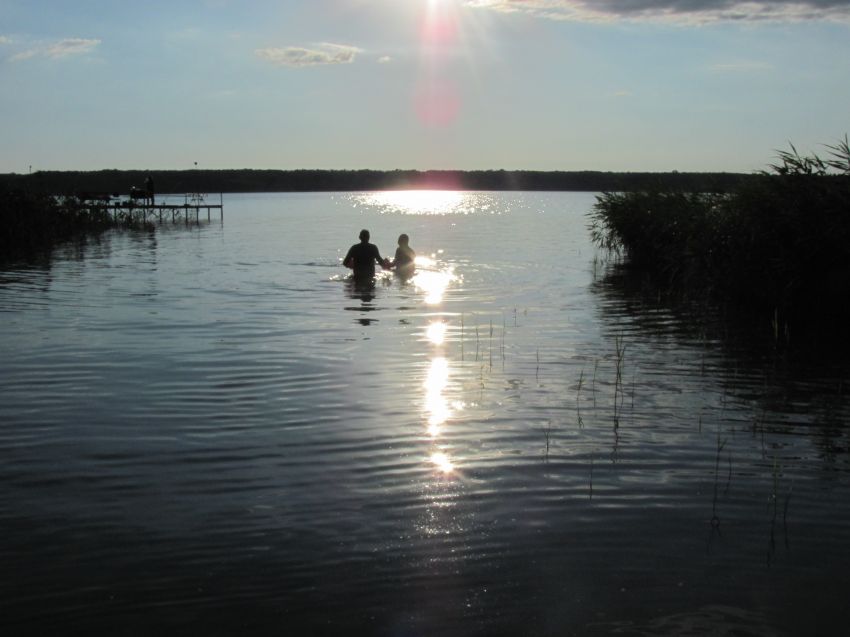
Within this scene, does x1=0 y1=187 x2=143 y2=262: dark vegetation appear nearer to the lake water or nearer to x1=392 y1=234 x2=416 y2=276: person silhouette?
x1=392 y1=234 x2=416 y2=276: person silhouette

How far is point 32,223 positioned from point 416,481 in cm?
3936

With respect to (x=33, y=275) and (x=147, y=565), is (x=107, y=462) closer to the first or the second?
(x=147, y=565)

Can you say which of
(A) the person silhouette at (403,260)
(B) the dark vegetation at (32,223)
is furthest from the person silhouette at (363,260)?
(B) the dark vegetation at (32,223)

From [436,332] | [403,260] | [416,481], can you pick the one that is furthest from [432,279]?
[416,481]

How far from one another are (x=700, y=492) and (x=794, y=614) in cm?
251

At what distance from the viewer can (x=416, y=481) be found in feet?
28.9

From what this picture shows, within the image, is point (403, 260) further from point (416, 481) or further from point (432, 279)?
point (416, 481)

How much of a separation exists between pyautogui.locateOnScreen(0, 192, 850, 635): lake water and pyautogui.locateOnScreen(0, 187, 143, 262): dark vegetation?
23.5 metres

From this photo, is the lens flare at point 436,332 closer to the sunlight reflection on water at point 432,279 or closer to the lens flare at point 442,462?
the sunlight reflection on water at point 432,279

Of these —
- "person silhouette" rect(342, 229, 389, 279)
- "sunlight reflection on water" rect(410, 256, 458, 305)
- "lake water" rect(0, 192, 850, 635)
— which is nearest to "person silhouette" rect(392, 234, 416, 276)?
"sunlight reflection on water" rect(410, 256, 458, 305)

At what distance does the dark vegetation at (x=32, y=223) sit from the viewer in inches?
1604

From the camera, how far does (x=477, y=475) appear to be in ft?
29.6

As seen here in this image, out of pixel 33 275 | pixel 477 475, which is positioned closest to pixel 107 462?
pixel 477 475

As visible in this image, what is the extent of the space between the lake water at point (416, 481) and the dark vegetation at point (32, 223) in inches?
927
